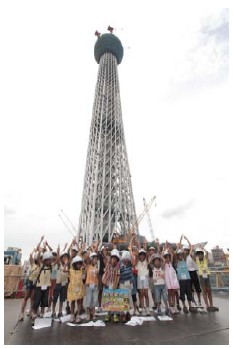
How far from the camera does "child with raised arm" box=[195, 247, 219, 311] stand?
6.11 metres

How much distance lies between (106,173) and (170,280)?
31.6m

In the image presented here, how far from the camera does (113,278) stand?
5449 mm

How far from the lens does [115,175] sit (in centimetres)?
3800

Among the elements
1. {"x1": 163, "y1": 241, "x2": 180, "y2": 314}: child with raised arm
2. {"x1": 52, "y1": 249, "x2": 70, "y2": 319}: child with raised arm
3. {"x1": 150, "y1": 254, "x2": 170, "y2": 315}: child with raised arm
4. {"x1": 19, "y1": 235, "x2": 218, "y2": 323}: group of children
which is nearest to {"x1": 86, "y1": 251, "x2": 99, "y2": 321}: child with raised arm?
{"x1": 19, "y1": 235, "x2": 218, "y2": 323}: group of children

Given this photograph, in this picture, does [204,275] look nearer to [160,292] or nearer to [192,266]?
[192,266]

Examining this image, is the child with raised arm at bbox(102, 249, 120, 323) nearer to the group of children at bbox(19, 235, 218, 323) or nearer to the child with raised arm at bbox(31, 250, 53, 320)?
the group of children at bbox(19, 235, 218, 323)

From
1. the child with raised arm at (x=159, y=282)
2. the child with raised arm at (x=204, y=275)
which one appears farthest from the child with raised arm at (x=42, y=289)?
the child with raised arm at (x=204, y=275)

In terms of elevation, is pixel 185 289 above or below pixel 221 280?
above

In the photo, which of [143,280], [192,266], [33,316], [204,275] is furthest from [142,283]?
[33,316]

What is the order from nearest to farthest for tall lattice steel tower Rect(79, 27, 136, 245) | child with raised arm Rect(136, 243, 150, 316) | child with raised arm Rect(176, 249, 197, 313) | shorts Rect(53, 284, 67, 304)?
child with raised arm Rect(136, 243, 150, 316), shorts Rect(53, 284, 67, 304), child with raised arm Rect(176, 249, 197, 313), tall lattice steel tower Rect(79, 27, 136, 245)

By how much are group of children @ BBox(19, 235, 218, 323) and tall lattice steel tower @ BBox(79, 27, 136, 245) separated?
2399cm

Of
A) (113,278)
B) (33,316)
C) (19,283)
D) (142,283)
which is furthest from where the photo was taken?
(19,283)

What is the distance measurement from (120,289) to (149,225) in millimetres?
65509

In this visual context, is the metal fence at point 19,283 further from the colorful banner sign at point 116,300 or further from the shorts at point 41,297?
the colorful banner sign at point 116,300
